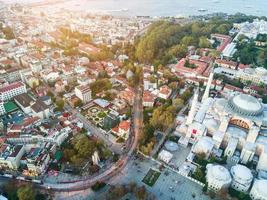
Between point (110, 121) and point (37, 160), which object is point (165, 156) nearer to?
point (110, 121)

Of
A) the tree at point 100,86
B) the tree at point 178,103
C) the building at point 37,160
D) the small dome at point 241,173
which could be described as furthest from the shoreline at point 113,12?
the building at point 37,160

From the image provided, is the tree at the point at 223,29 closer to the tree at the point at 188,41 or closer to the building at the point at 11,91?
the tree at the point at 188,41

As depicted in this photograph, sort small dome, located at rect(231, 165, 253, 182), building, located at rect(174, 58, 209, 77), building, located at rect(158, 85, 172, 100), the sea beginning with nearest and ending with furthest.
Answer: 1. small dome, located at rect(231, 165, 253, 182)
2. building, located at rect(158, 85, 172, 100)
3. building, located at rect(174, 58, 209, 77)
4. the sea

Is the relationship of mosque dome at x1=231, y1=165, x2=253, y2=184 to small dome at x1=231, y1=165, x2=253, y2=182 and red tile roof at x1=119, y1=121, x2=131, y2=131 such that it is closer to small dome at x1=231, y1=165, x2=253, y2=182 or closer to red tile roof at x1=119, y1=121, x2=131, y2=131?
small dome at x1=231, y1=165, x2=253, y2=182

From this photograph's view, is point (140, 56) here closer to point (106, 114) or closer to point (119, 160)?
point (106, 114)

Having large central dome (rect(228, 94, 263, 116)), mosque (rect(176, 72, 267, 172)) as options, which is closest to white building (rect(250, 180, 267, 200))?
mosque (rect(176, 72, 267, 172))

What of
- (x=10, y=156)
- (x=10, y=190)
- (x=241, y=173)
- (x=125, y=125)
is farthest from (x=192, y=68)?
(x=10, y=190)
